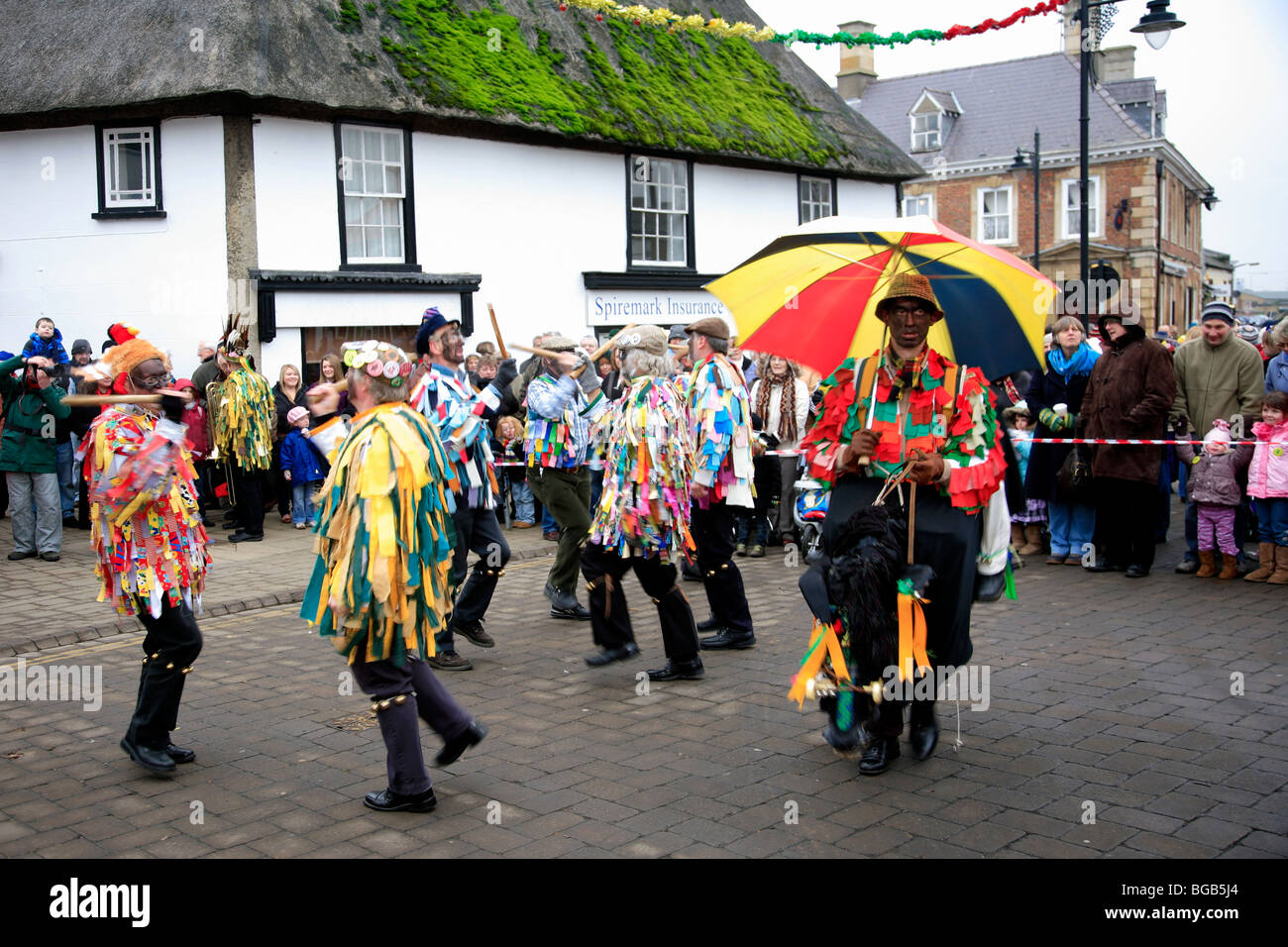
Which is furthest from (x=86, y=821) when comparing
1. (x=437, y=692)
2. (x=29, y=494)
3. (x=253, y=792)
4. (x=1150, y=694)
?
(x=29, y=494)

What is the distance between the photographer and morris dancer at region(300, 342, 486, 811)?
469 cm

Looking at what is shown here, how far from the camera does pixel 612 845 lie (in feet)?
14.6

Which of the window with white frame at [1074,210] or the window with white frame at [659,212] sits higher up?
the window with white frame at [1074,210]

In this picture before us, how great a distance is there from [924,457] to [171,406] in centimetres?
337

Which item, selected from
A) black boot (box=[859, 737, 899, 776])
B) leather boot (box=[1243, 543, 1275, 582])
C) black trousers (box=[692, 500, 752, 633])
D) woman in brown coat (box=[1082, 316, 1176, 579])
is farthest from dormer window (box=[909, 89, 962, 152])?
black boot (box=[859, 737, 899, 776])

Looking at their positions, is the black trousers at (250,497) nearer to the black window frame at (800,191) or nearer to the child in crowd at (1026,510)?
the child in crowd at (1026,510)

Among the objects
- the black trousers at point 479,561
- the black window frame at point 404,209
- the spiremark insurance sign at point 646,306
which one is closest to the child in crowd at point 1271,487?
the black trousers at point 479,561

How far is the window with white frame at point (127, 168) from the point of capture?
15109 mm

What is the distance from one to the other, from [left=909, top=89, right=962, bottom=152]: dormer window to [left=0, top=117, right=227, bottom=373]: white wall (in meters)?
34.8

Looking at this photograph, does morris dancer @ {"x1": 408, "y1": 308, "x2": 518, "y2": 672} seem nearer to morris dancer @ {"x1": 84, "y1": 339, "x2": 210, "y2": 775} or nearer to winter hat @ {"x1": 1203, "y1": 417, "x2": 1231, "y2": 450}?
morris dancer @ {"x1": 84, "y1": 339, "x2": 210, "y2": 775}

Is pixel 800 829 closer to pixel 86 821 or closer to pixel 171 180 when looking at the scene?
pixel 86 821

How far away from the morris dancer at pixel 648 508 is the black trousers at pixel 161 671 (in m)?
2.29

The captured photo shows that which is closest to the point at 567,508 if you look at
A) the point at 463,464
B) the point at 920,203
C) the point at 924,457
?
the point at 463,464

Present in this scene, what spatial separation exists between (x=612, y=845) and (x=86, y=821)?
2.18m
